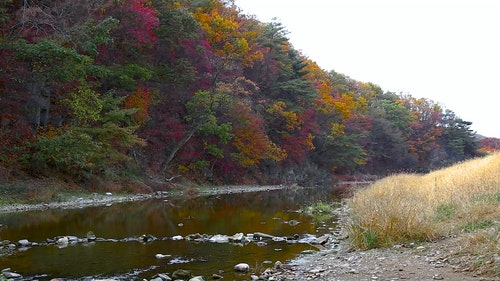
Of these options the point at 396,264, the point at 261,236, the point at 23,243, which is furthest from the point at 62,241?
the point at 396,264

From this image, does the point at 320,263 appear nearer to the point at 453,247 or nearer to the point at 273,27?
the point at 453,247

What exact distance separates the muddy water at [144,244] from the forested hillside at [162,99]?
5.64 meters

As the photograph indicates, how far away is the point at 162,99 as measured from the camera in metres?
32.8

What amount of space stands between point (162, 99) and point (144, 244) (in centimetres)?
2281

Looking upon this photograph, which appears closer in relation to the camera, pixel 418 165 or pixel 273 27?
pixel 273 27

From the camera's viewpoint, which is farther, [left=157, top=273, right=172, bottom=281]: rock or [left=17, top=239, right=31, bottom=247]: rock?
[left=17, top=239, right=31, bottom=247]: rock

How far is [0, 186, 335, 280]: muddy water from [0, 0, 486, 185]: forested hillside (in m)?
5.64

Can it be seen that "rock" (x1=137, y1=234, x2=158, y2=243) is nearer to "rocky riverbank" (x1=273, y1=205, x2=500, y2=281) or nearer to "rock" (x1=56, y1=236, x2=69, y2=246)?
"rock" (x1=56, y1=236, x2=69, y2=246)

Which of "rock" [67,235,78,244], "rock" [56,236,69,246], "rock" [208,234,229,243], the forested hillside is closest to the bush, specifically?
the forested hillside

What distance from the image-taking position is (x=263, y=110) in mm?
45750

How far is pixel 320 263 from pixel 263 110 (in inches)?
1476

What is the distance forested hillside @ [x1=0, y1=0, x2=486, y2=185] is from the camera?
66.6ft

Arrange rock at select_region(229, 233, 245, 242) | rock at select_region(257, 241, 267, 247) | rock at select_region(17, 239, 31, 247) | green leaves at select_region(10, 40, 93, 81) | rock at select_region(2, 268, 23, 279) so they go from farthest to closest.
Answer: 1. green leaves at select_region(10, 40, 93, 81)
2. rock at select_region(229, 233, 245, 242)
3. rock at select_region(257, 241, 267, 247)
4. rock at select_region(17, 239, 31, 247)
5. rock at select_region(2, 268, 23, 279)

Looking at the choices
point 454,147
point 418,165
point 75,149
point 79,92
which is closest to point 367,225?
point 75,149
